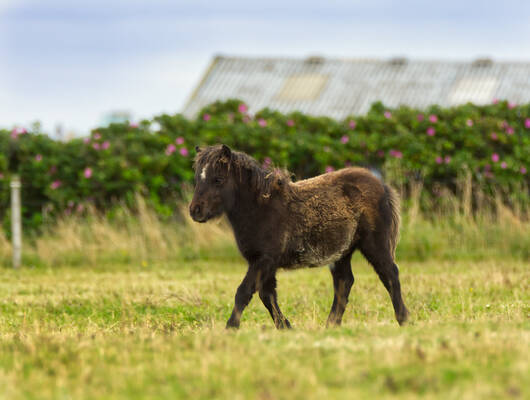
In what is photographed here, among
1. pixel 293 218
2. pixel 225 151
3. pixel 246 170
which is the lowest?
pixel 293 218

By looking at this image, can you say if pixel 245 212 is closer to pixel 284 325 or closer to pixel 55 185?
pixel 284 325

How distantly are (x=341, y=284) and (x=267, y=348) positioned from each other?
2.58 meters

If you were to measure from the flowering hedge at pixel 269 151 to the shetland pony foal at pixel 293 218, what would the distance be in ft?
23.9

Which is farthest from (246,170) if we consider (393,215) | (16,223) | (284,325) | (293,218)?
(16,223)

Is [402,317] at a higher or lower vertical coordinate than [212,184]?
lower

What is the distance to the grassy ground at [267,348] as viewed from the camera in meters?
4.07

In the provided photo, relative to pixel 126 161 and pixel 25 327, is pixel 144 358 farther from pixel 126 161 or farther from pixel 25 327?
pixel 126 161

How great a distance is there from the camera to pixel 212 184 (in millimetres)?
6457

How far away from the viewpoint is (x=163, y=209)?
46.3 feet

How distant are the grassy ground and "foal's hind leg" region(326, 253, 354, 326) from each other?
31 cm

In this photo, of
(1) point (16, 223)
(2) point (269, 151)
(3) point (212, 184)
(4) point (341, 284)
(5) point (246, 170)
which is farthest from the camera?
(2) point (269, 151)

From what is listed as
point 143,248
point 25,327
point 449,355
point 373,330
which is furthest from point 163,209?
point 449,355

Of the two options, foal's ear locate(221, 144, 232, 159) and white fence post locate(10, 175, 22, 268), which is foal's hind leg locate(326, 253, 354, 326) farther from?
white fence post locate(10, 175, 22, 268)

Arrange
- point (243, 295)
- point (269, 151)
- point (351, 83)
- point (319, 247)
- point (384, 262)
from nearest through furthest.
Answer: point (243, 295) < point (319, 247) < point (384, 262) < point (269, 151) < point (351, 83)
